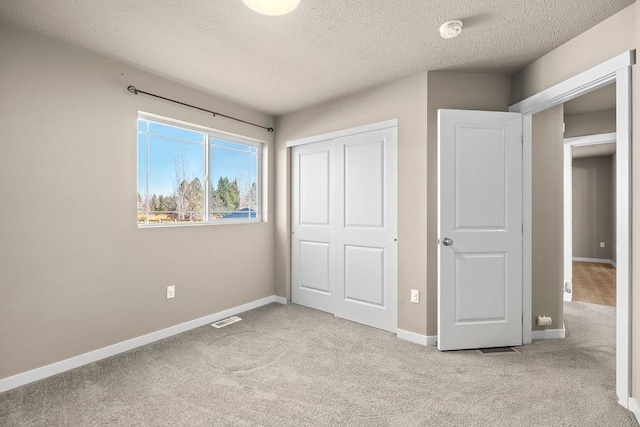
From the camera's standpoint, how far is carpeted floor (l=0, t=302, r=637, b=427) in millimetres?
1794

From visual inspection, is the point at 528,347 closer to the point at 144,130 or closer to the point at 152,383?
the point at 152,383

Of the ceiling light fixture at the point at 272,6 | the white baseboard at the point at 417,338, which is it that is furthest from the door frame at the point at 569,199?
the ceiling light fixture at the point at 272,6

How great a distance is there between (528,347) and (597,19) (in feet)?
8.28

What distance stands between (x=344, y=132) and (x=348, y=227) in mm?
1055

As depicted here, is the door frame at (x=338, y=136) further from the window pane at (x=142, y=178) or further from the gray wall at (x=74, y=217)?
the window pane at (x=142, y=178)

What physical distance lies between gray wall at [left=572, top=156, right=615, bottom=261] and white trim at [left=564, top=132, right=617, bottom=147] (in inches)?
131

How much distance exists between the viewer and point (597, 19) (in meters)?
2.01

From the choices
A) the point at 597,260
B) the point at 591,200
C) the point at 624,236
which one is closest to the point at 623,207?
the point at 624,236

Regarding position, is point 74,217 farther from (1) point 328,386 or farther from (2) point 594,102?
(2) point 594,102

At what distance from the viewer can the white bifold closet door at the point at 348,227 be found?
3150 millimetres

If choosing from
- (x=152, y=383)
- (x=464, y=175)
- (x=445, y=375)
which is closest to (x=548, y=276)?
(x=464, y=175)

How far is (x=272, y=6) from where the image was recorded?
1.77 metres

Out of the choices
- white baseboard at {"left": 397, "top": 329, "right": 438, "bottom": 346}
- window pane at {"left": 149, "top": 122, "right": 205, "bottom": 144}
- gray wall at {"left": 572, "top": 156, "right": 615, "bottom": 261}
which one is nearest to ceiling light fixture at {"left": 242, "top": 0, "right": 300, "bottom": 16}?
window pane at {"left": 149, "top": 122, "right": 205, "bottom": 144}

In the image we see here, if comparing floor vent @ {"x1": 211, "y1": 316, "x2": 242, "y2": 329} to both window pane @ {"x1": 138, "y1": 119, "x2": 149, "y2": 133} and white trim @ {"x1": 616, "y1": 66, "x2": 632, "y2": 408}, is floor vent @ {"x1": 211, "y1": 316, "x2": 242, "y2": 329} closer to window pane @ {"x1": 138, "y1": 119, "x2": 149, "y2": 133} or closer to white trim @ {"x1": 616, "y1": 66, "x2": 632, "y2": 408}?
window pane @ {"x1": 138, "y1": 119, "x2": 149, "y2": 133}
